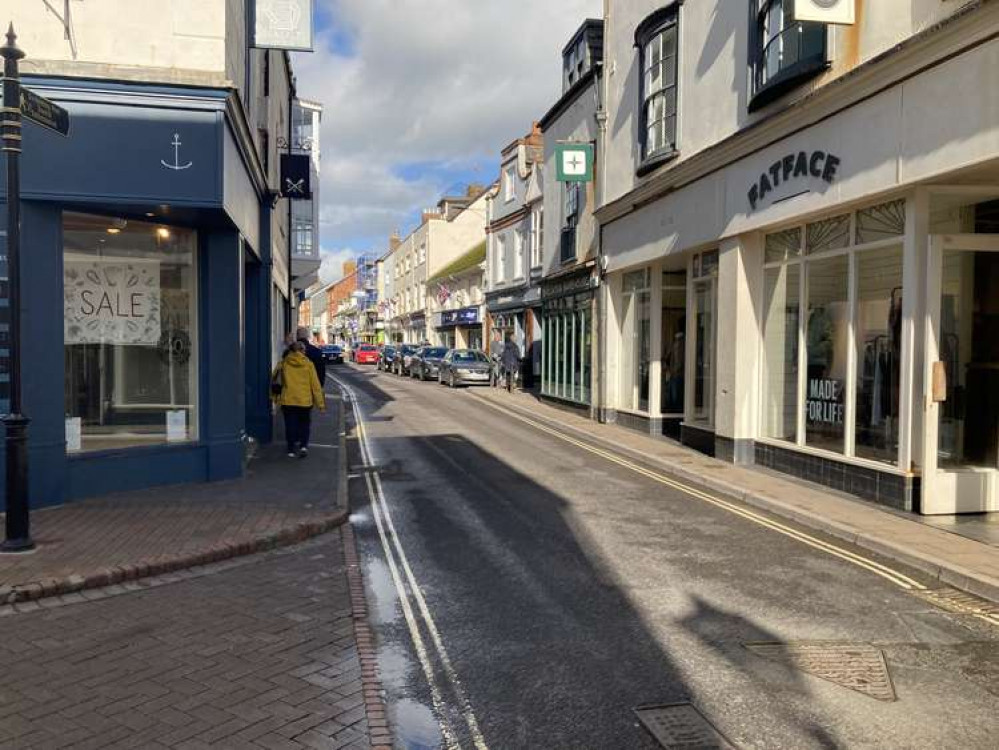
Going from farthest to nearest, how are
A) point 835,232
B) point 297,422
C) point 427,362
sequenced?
1. point 427,362
2. point 297,422
3. point 835,232

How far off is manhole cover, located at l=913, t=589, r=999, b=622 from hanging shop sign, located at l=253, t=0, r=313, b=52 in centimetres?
963

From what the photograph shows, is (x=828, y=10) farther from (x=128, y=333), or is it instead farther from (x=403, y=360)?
(x=403, y=360)

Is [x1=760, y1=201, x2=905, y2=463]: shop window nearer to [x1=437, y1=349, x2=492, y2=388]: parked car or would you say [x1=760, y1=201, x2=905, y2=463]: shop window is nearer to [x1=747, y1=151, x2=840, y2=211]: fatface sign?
[x1=747, y1=151, x2=840, y2=211]: fatface sign

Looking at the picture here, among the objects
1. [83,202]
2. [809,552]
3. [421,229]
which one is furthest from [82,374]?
[421,229]

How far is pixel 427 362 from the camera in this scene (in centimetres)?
3506

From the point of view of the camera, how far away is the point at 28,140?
7969mm

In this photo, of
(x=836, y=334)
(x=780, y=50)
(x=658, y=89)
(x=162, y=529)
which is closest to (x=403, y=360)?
(x=658, y=89)

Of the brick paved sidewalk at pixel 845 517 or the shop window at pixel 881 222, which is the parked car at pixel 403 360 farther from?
the shop window at pixel 881 222

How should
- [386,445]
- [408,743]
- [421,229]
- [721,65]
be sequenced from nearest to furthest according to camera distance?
[408,743]
[721,65]
[386,445]
[421,229]

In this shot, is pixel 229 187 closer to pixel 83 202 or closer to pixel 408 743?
pixel 83 202

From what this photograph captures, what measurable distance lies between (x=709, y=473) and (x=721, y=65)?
612 centimetres

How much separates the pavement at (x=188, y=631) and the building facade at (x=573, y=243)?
1165cm

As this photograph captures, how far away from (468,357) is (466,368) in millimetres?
1079

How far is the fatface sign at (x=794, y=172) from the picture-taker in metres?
9.50
